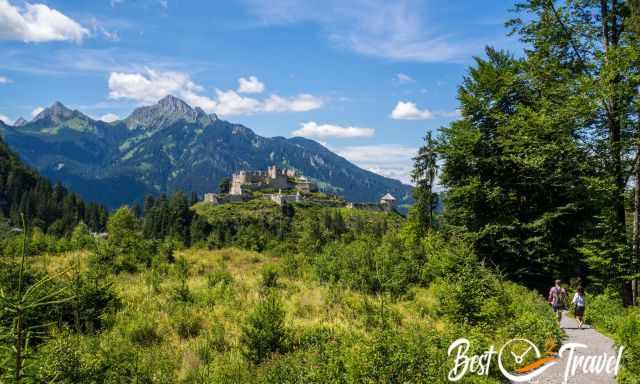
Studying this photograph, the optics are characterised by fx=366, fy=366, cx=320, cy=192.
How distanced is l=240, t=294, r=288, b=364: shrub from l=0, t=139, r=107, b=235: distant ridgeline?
130 metres

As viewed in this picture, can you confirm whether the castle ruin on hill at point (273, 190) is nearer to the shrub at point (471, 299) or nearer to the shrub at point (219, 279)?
the shrub at point (219, 279)

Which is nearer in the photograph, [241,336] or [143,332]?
[241,336]

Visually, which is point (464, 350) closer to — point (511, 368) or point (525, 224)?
point (511, 368)

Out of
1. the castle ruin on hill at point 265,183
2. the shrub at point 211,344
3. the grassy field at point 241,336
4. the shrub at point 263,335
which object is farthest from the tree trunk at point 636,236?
the castle ruin on hill at point 265,183

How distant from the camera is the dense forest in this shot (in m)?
7.34

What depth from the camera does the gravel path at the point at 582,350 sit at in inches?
330

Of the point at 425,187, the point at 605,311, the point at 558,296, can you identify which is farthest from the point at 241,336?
the point at 425,187

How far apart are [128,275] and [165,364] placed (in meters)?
12.4

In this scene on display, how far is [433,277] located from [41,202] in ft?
512

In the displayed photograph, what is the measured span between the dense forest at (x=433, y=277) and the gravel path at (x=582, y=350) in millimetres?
541

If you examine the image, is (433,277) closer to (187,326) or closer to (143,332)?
(187,326)

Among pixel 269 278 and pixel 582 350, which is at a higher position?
pixel 582 350

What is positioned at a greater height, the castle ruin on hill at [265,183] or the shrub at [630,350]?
the castle ruin on hill at [265,183]

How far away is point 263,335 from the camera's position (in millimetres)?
9109
